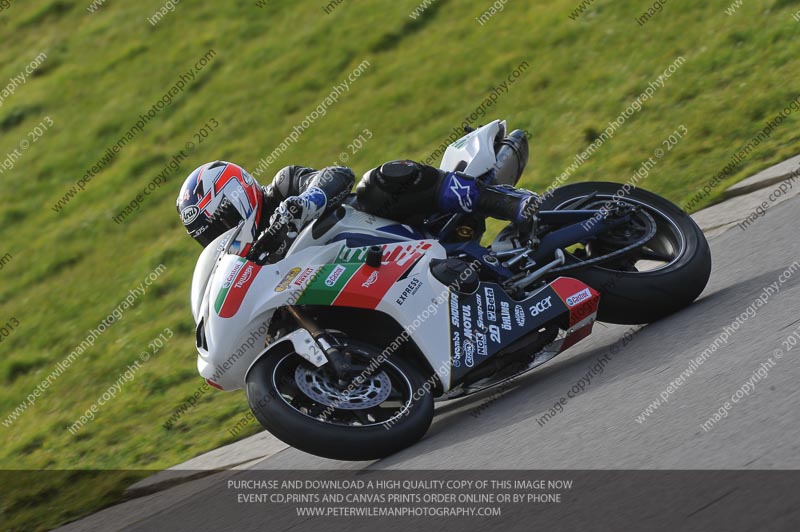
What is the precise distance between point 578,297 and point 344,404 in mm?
1321

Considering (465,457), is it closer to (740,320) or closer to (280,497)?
(280,497)

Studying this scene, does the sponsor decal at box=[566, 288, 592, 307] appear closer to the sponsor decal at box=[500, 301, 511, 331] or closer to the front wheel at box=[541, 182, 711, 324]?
the front wheel at box=[541, 182, 711, 324]

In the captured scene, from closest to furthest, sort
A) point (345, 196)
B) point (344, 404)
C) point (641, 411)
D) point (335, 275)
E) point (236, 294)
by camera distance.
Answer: point (641, 411) → point (344, 404) → point (236, 294) → point (335, 275) → point (345, 196)

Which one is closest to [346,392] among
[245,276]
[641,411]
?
[245,276]

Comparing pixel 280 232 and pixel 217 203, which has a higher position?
pixel 217 203

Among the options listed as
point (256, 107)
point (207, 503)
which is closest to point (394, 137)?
point (256, 107)

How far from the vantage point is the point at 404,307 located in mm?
5301

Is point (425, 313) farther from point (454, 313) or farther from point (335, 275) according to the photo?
point (335, 275)

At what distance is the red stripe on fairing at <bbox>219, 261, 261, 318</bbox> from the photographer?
5211 millimetres

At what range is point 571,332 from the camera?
18.0ft

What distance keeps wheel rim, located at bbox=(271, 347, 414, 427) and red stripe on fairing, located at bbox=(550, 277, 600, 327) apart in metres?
0.92

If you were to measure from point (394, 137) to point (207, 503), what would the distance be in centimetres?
713

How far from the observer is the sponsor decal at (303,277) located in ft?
17.3

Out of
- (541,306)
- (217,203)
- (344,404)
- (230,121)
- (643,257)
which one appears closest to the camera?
(344,404)
